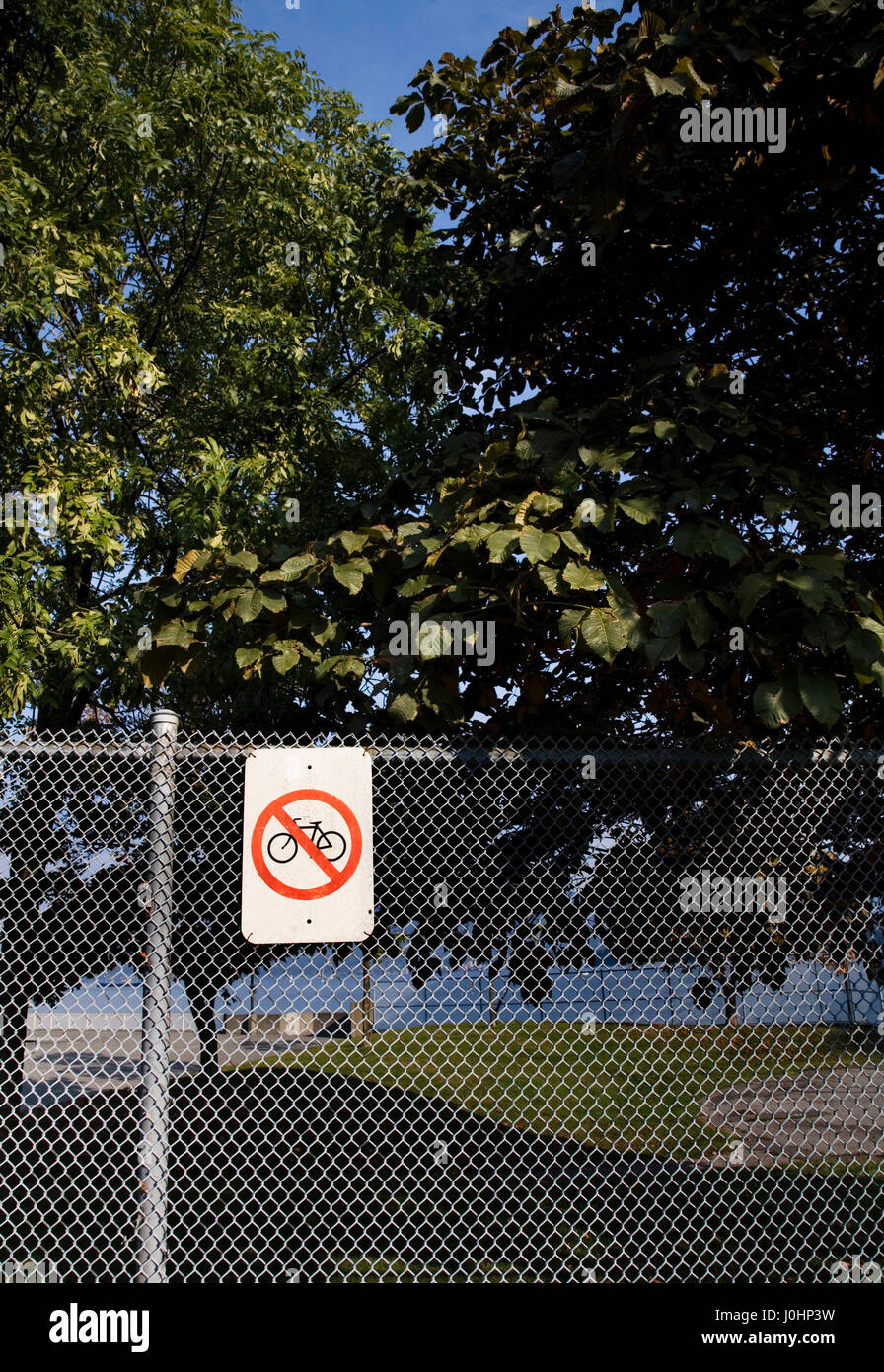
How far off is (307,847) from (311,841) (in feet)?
0.07

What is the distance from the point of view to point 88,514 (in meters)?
5.60

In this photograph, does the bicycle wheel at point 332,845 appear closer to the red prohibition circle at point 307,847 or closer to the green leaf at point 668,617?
the red prohibition circle at point 307,847

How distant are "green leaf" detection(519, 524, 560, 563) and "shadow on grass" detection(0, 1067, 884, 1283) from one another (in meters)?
1.89

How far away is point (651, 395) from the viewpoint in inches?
161

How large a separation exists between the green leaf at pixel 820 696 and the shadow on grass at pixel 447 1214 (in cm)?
172

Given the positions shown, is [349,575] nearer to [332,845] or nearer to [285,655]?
[285,655]

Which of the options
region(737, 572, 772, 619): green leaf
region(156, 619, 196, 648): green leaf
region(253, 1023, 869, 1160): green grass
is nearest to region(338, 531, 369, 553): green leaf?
region(156, 619, 196, 648): green leaf

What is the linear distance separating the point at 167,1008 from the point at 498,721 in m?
2.10

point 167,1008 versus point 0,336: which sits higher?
point 0,336

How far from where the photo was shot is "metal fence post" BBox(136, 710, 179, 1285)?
2.63 m

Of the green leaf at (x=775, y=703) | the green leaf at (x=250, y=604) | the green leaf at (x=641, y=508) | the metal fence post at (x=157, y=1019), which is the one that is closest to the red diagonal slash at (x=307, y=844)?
the metal fence post at (x=157, y=1019)

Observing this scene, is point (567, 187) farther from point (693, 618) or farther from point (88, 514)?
point (88, 514)

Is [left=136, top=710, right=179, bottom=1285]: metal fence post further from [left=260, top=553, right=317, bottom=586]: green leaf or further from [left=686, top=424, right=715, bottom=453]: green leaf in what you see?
[left=686, top=424, right=715, bottom=453]: green leaf
